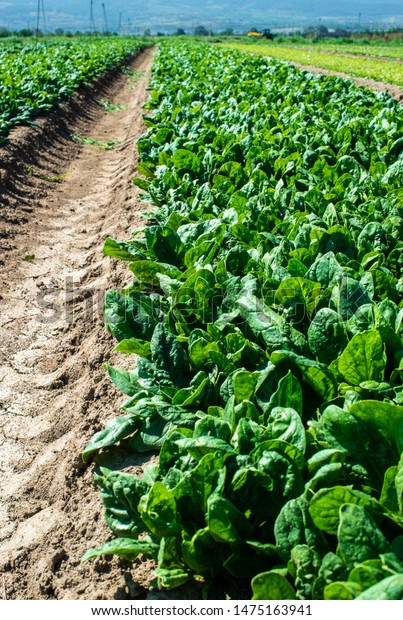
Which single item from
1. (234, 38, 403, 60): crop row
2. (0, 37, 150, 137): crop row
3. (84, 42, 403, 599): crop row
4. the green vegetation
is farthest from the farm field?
the green vegetation

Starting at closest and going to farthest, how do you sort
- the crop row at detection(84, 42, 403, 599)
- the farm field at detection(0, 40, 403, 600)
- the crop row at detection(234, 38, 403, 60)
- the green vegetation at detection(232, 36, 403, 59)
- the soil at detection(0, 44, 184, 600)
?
the crop row at detection(84, 42, 403, 599) < the farm field at detection(0, 40, 403, 600) < the soil at detection(0, 44, 184, 600) < the crop row at detection(234, 38, 403, 60) < the green vegetation at detection(232, 36, 403, 59)

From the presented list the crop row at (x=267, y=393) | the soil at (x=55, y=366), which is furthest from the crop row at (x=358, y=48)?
the crop row at (x=267, y=393)

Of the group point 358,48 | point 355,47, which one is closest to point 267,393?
point 358,48

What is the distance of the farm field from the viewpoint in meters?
2.38

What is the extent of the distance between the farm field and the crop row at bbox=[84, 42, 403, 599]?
10mm

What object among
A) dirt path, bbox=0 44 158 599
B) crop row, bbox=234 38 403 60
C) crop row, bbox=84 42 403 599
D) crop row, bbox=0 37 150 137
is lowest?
dirt path, bbox=0 44 158 599

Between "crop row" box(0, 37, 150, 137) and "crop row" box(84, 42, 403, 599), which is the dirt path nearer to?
"crop row" box(84, 42, 403, 599)

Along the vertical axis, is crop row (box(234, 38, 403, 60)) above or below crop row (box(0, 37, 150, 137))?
above

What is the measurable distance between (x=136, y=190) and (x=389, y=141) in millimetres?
3238

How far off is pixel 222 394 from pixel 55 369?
2186 mm

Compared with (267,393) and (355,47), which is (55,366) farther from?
(355,47)

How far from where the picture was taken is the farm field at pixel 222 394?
2.38m

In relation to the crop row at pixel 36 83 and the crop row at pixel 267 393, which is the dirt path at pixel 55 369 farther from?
the crop row at pixel 36 83

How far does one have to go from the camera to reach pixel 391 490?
2330 millimetres
